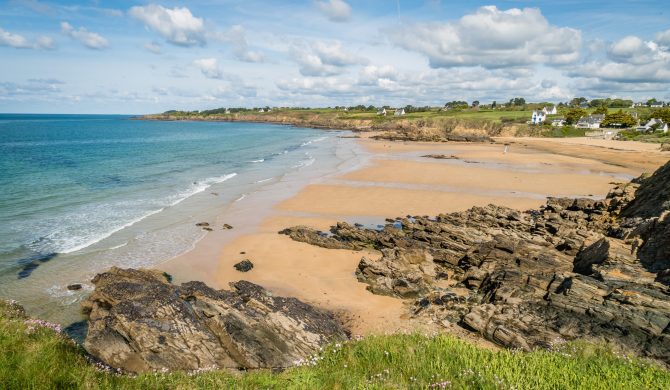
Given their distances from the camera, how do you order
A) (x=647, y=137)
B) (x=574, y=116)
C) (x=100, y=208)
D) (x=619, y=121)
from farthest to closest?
(x=574, y=116) → (x=619, y=121) → (x=647, y=137) → (x=100, y=208)

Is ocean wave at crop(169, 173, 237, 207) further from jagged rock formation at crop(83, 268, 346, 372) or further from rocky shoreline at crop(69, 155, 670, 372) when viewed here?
jagged rock formation at crop(83, 268, 346, 372)

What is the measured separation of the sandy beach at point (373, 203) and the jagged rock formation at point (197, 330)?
9.77 ft

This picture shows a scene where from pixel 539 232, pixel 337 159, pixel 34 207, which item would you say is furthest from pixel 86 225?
pixel 337 159

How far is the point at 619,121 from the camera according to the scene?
113 metres

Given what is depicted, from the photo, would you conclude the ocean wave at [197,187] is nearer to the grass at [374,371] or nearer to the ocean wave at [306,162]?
the ocean wave at [306,162]

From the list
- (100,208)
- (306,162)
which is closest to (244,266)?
(100,208)

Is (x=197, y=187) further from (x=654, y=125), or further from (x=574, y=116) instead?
(x=574, y=116)

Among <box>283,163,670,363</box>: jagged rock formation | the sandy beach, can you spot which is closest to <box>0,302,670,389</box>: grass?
<box>283,163,670,363</box>: jagged rock formation

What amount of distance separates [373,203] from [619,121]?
11367cm

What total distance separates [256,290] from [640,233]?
1682 cm

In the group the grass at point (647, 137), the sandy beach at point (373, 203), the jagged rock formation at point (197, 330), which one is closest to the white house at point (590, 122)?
the grass at point (647, 137)

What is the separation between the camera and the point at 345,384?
676 cm

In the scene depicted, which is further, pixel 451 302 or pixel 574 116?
pixel 574 116

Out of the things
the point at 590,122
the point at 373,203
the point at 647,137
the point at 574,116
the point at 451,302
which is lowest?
the point at 373,203
